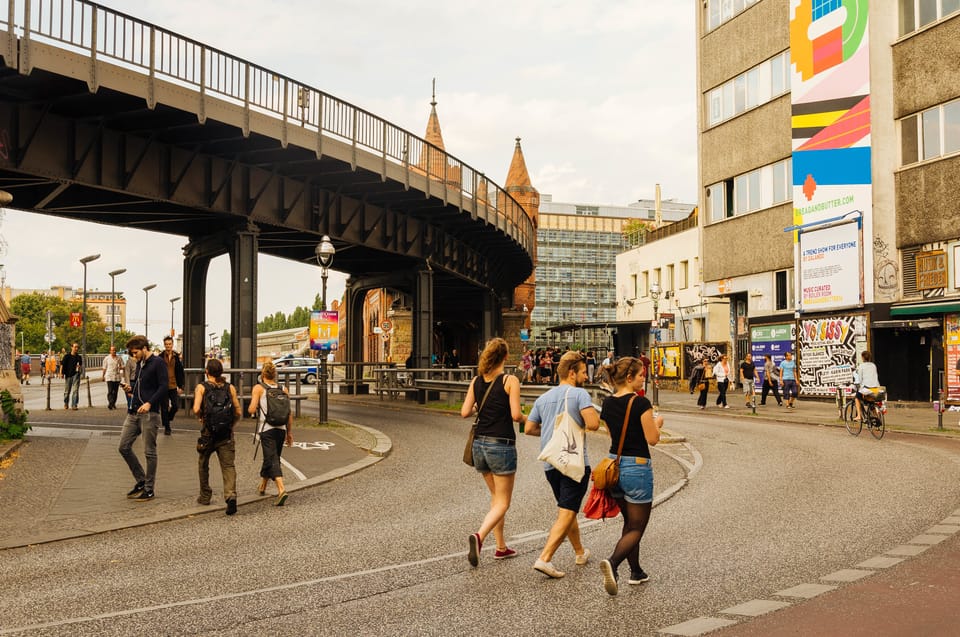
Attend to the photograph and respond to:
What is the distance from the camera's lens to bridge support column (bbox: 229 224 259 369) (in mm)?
24312

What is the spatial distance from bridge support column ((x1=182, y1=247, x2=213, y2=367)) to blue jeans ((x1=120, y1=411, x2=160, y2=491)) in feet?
52.4

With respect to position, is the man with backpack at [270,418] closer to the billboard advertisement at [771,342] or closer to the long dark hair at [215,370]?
the long dark hair at [215,370]

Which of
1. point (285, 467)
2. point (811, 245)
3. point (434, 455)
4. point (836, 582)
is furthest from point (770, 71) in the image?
point (836, 582)

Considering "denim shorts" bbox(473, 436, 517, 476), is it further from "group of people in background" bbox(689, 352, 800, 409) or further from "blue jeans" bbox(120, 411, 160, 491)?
"group of people in background" bbox(689, 352, 800, 409)

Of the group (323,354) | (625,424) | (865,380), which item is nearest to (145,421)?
(625,424)

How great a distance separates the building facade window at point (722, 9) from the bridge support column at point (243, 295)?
23742mm

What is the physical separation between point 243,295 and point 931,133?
68.6 ft

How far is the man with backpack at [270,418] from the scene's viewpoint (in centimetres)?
1150

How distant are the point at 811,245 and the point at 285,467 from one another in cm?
2459

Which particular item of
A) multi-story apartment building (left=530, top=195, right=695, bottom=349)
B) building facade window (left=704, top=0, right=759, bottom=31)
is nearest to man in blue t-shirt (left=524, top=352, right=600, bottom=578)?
building facade window (left=704, top=0, right=759, bottom=31)

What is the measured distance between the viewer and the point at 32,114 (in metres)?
17.9

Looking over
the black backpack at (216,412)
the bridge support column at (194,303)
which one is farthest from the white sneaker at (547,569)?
the bridge support column at (194,303)

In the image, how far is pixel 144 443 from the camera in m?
11.5

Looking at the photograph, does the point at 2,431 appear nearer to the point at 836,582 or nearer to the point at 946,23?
the point at 836,582
